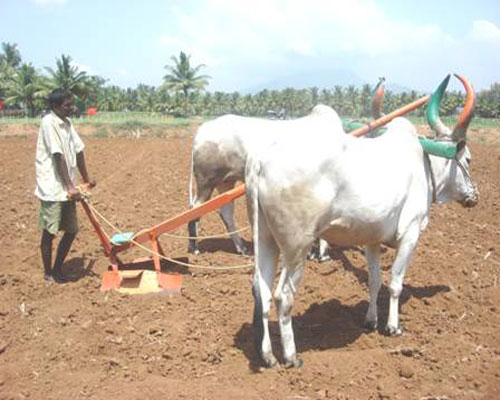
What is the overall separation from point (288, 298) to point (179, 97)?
53.9m

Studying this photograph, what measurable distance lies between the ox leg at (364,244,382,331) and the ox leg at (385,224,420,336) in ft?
0.51

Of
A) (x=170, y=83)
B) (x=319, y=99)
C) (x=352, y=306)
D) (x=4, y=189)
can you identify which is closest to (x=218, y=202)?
(x=352, y=306)

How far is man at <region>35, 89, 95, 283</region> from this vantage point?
16.7ft

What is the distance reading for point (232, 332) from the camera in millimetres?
4637

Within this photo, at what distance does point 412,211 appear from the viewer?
4.65m

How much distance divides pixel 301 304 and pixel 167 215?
379 centimetres

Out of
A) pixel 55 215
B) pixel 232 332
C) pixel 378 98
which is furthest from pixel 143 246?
pixel 378 98

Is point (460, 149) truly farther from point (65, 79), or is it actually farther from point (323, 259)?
point (65, 79)

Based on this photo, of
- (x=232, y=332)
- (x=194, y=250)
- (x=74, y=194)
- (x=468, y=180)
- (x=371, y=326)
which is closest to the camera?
(x=232, y=332)

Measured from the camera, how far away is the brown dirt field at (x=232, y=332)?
12.2 feet

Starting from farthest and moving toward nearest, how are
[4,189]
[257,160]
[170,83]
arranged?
[170,83] → [4,189] → [257,160]

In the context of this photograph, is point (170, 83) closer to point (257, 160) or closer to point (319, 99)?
point (319, 99)

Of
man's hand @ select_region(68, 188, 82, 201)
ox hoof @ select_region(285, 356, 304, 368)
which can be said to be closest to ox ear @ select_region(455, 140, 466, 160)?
ox hoof @ select_region(285, 356, 304, 368)

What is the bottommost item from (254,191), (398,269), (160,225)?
(398,269)
